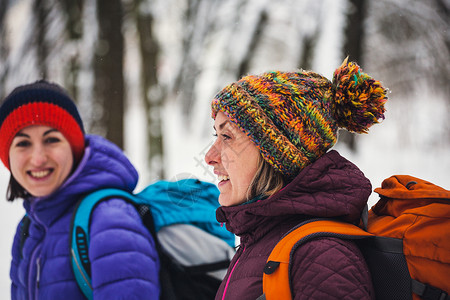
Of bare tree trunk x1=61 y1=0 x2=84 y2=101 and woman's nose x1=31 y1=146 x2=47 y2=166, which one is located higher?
bare tree trunk x1=61 y1=0 x2=84 y2=101

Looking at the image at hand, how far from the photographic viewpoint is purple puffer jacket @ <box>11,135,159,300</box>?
5.39 feet

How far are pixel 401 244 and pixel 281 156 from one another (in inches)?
18.7

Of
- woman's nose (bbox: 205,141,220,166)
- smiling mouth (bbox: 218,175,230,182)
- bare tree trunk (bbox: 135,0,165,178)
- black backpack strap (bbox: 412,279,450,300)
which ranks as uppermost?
bare tree trunk (bbox: 135,0,165,178)

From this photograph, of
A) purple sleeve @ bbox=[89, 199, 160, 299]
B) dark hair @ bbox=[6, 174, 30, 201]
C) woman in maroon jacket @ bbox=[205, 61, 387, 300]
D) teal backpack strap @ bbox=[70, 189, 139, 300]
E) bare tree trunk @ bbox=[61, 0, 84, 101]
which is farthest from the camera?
bare tree trunk @ bbox=[61, 0, 84, 101]

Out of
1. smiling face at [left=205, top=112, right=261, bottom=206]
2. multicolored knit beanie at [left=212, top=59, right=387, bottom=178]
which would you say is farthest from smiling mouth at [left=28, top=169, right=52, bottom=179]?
multicolored knit beanie at [left=212, top=59, right=387, bottom=178]

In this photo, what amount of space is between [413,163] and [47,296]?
21.9 feet

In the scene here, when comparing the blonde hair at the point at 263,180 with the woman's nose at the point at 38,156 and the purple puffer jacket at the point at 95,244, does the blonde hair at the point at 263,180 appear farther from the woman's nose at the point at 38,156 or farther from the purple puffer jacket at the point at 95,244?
the woman's nose at the point at 38,156

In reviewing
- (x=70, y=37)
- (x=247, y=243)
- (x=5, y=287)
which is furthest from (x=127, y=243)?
(x=70, y=37)

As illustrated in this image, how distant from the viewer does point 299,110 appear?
1258 mm

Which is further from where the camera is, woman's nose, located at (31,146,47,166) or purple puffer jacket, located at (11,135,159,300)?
woman's nose, located at (31,146,47,166)

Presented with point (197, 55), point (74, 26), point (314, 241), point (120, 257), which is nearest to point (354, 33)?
point (197, 55)

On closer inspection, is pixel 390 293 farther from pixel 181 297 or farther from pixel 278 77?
pixel 181 297

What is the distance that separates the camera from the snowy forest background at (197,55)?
534 centimetres

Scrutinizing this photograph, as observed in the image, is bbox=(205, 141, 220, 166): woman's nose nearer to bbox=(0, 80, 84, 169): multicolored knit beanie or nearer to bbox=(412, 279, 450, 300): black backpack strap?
bbox=(412, 279, 450, 300): black backpack strap
